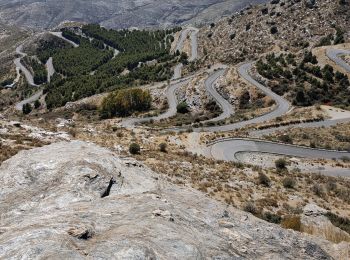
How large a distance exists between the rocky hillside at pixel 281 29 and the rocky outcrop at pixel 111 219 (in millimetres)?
128153

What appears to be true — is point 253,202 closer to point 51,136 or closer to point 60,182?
point 60,182

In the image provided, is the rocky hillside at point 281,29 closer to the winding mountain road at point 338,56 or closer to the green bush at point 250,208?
the winding mountain road at point 338,56

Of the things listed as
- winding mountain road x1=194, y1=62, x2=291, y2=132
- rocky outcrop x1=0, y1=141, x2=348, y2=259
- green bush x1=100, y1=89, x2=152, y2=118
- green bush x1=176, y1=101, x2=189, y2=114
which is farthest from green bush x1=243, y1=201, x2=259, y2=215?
green bush x1=100, y1=89, x2=152, y2=118

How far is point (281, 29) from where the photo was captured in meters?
161

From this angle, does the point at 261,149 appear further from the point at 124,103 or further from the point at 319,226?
the point at 124,103

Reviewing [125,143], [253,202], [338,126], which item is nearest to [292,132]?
[338,126]

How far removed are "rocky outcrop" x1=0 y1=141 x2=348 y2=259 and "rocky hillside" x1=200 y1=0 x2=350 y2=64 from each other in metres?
128

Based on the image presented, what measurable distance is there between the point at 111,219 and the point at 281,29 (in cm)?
15672

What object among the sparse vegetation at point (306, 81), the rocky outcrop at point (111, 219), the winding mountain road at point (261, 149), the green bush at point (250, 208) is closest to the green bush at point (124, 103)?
the sparse vegetation at point (306, 81)

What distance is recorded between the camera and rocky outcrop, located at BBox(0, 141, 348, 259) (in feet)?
45.2

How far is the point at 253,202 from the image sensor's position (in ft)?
114

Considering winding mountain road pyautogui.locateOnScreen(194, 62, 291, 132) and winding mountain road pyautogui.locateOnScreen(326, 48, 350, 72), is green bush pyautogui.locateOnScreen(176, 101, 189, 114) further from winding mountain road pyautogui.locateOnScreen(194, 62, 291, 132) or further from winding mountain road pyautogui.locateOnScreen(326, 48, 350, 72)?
winding mountain road pyautogui.locateOnScreen(326, 48, 350, 72)

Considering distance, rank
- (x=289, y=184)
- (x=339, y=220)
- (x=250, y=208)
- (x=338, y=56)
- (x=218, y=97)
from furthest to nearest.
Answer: (x=338, y=56) → (x=218, y=97) → (x=289, y=184) → (x=339, y=220) → (x=250, y=208)

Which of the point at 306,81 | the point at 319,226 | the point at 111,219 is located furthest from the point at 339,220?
the point at 306,81
